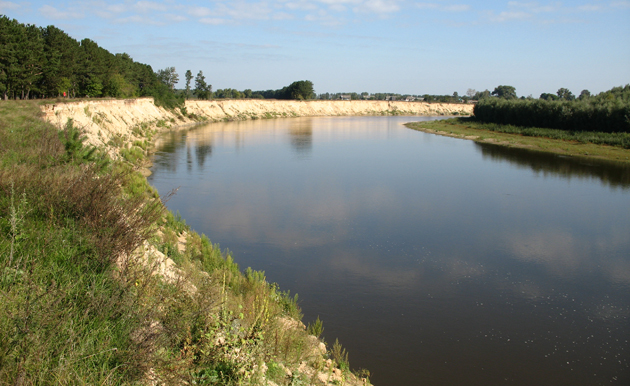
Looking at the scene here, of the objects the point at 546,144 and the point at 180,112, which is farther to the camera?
the point at 180,112

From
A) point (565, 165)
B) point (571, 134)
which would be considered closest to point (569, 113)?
point (571, 134)

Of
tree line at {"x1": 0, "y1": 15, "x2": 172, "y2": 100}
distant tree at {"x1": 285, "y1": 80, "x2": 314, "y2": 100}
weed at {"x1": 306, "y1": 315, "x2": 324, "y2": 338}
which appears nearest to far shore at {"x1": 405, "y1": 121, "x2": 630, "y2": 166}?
weed at {"x1": 306, "y1": 315, "x2": 324, "y2": 338}

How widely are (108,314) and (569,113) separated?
43.4 metres

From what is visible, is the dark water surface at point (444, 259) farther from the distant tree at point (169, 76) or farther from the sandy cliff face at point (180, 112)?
the distant tree at point (169, 76)

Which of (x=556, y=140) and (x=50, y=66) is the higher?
(x=50, y=66)

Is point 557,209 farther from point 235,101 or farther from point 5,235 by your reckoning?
point 235,101

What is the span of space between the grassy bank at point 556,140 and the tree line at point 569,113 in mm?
1492

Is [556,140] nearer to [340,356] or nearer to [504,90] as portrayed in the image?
[340,356]

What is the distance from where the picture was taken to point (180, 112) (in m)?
55.6

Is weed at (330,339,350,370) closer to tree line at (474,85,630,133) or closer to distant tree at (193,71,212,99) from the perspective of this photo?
tree line at (474,85,630,133)

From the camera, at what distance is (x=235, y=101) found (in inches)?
2808

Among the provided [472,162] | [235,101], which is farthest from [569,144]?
[235,101]

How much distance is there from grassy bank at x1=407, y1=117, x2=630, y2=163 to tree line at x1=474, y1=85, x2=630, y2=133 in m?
1.49

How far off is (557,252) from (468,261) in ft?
8.44
